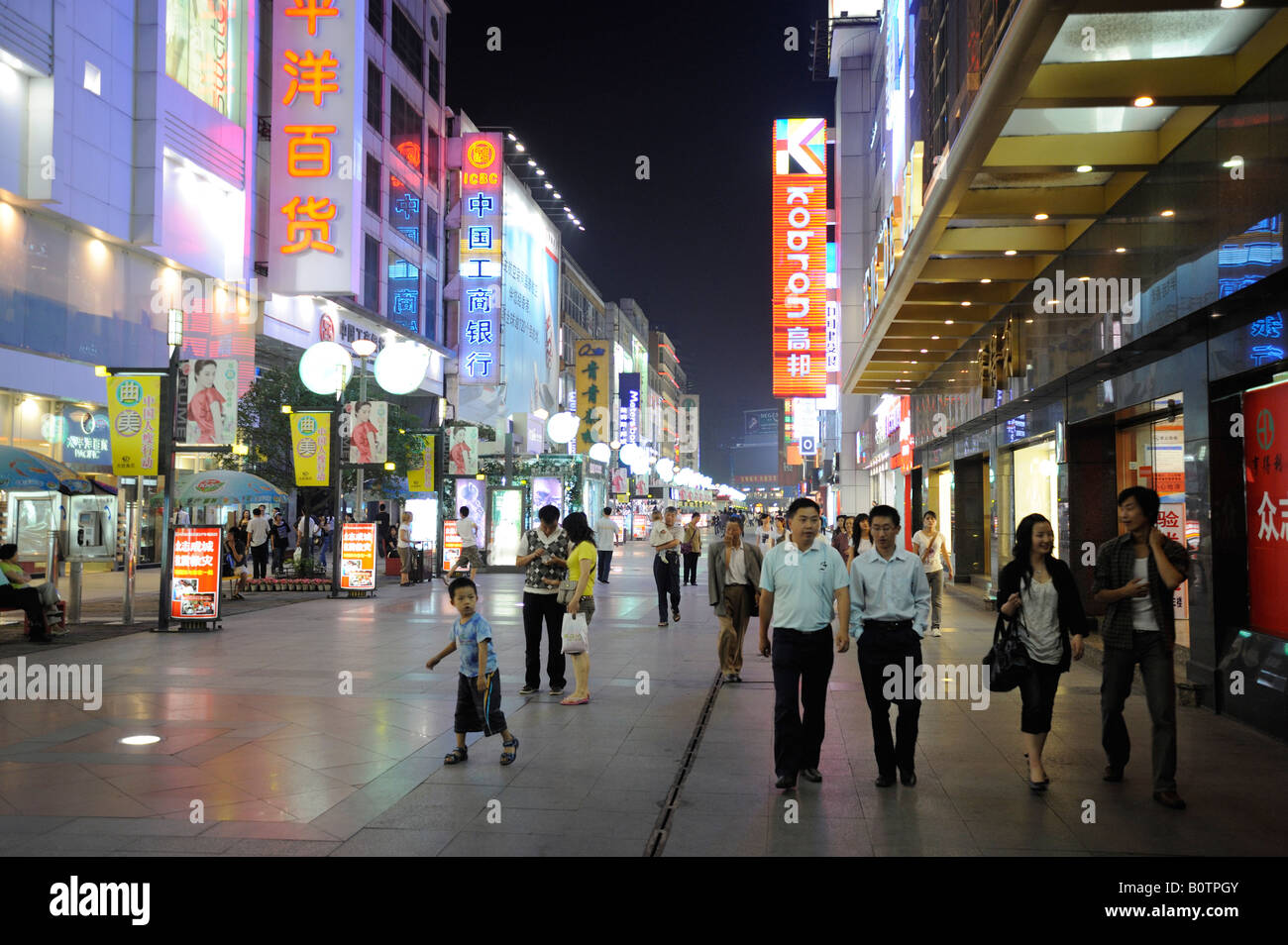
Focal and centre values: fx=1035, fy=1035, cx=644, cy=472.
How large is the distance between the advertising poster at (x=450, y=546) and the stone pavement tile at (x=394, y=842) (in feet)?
69.1

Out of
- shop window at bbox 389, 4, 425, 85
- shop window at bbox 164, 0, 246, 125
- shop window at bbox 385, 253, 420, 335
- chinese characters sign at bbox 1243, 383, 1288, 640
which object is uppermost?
shop window at bbox 389, 4, 425, 85

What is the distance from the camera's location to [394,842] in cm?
530

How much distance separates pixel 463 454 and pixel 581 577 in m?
20.1

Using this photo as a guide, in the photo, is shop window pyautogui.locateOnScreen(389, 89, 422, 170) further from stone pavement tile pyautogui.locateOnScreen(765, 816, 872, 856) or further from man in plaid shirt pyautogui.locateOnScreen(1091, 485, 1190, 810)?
stone pavement tile pyautogui.locateOnScreen(765, 816, 872, 856)

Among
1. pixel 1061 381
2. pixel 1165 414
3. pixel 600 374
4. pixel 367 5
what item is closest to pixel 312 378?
Result: pixel 1061 381

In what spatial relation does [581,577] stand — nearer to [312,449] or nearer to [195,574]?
[195,574]

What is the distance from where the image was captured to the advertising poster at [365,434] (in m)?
21.4

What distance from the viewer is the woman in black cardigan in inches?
250

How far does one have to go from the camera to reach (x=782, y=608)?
6660 mm

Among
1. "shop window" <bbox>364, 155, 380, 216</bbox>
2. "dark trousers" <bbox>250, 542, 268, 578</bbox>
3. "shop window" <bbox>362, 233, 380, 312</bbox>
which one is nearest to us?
"dark trousers" <bbox>250, 542, 268, 578</bbox>

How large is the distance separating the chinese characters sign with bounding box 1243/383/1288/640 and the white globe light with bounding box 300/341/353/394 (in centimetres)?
1605

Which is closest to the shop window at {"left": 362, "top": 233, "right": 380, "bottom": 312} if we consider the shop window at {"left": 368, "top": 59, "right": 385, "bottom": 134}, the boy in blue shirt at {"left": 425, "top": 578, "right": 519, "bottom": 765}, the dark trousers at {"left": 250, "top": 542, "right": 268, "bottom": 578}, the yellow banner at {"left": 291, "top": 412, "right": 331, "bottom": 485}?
the shop window at {"left": 368, "top": 59, "right": 385, "bottom": 134}

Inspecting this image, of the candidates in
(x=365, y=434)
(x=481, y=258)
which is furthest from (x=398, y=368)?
(x=481, y=258)
